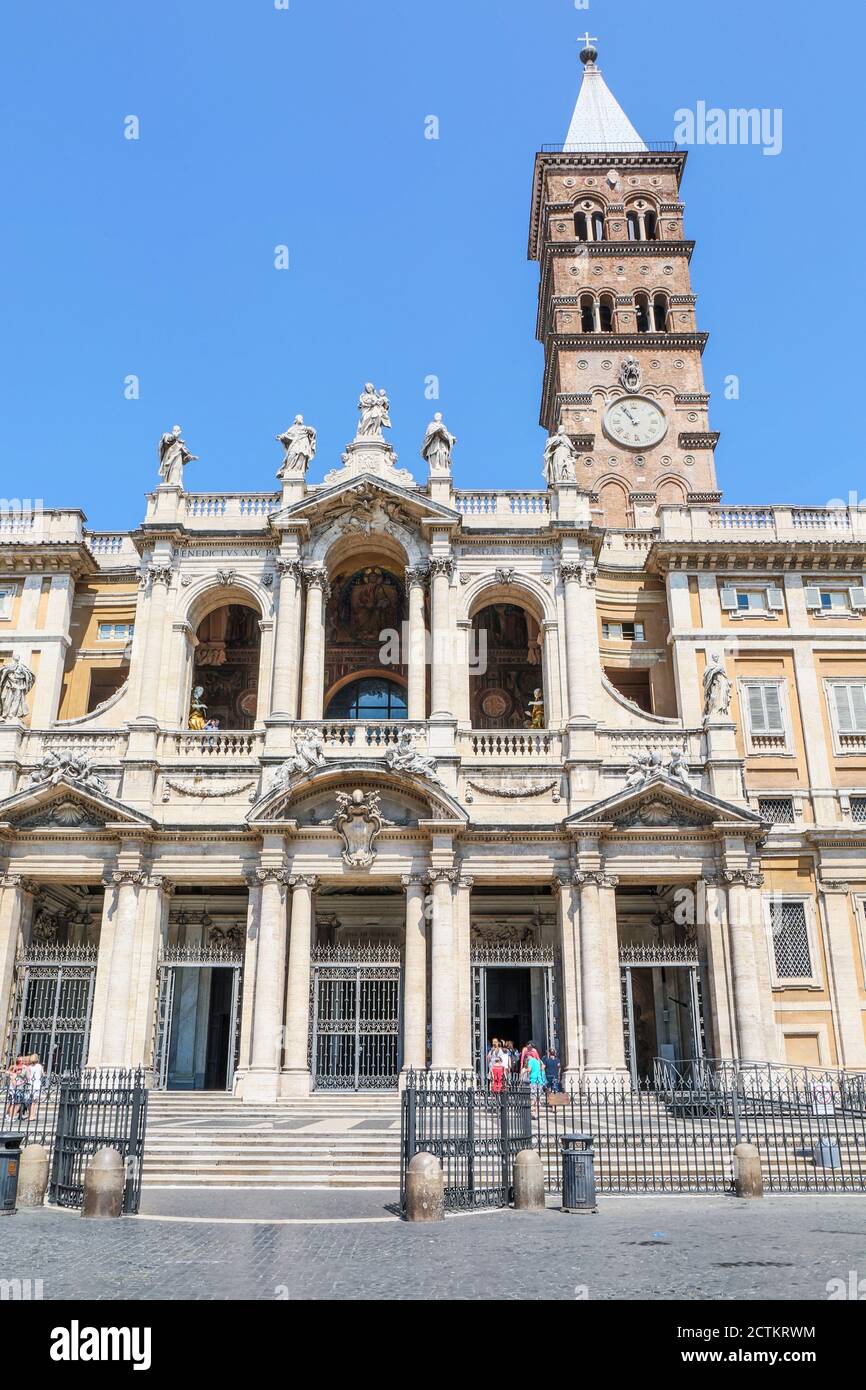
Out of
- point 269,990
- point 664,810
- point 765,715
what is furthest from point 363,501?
point 269,990

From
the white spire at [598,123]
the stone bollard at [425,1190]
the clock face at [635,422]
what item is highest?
the white spire at [598,123]

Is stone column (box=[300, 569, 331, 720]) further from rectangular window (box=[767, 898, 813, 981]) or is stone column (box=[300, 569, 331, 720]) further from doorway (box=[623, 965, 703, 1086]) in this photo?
rectangular window (box=[767, 898, 813, 981])

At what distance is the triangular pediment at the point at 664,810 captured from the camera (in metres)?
29.0

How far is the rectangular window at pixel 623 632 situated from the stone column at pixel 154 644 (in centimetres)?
1339

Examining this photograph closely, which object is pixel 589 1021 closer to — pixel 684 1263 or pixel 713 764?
pixel 713 764

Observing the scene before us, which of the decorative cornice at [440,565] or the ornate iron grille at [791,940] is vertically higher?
the decorative cornice at [440,565]

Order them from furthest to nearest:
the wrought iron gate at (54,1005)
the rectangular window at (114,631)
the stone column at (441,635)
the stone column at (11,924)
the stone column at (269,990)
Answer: the rectangular window at (114,631) → the stone column at (441,635) → the wrought iron gate at (54,1005) → the stone column at (11,924) → the stone column at (269,990)

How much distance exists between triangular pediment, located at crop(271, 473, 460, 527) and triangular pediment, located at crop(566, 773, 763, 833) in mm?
9430

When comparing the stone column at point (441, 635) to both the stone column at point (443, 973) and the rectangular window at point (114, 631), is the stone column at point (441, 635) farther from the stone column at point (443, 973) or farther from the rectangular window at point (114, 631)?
the rectangular window at point (114, 631)

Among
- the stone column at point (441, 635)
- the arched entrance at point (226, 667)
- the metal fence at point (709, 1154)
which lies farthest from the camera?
the arched entrance at point (226, 667)

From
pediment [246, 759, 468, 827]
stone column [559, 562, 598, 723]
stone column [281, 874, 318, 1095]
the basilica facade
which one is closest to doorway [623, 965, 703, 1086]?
the basilica facade

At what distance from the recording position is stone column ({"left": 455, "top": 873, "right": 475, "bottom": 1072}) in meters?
27.7

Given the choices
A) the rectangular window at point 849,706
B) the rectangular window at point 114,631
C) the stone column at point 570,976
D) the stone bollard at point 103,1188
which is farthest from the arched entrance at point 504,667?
the stone bollard at point 103,1188

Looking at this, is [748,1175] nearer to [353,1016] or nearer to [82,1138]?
[82,1138]
